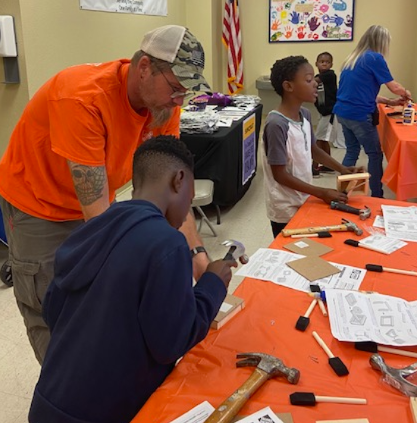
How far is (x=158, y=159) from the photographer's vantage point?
3.67 ft

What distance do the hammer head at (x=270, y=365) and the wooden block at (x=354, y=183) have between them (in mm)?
1278

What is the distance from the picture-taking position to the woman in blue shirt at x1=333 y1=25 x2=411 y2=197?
3.96 meters

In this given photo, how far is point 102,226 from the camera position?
1.01 meters

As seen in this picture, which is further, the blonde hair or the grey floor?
the blonde hair

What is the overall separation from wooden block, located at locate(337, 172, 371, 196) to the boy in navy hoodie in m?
1.30

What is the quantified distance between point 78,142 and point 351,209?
49.2 inches

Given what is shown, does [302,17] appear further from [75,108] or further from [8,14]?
[75,108]

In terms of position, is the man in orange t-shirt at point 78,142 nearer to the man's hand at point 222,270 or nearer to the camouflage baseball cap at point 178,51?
the camouflage baseball cap at point 178,51

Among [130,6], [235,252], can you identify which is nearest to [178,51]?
[235,252]

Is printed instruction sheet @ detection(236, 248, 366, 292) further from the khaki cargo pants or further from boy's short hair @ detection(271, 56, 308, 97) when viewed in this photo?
boy's short hair @ detection(271, 56, 308, 97)

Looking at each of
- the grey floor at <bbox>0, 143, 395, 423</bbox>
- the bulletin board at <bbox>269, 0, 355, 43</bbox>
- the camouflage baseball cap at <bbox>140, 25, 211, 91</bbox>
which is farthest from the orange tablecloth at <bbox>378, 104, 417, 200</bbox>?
the bulletin board at <bbox>269, 0, 355, 43</bbox>

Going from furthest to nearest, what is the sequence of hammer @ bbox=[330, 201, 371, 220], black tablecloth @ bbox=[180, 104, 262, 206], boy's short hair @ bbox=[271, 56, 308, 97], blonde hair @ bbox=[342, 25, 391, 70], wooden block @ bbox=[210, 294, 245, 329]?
blonde hair @ bbox=[342, 25, 391, 70], black tablecloth @ bbox=[180, 104, 262, 206], boy's short hair @ bbox=[271, 56, 308, 97], hammer @ bbox=[330, 201, 371, 220], wooden block @ bbox=[210, 294, 245, 329]

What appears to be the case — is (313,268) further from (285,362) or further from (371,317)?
(285,362)

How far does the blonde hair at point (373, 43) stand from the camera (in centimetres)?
394
